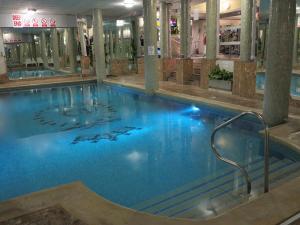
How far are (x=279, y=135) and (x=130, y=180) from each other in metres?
2.42

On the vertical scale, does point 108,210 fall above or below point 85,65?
below

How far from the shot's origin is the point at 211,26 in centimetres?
846

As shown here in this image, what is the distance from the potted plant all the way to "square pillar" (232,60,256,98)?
0.33 metres

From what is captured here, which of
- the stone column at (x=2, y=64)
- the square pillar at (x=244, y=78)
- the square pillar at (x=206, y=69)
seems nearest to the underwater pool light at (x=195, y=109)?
the square pillar at (x=244, y=78)

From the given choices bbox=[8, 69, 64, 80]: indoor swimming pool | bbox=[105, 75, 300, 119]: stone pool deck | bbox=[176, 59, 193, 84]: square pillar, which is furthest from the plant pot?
bbox=[8, 69, 64, 80]: indoor swimming pool

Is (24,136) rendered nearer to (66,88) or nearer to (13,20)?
(66,88)

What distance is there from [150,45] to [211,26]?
181 centimetres

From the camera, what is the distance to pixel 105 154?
465cm

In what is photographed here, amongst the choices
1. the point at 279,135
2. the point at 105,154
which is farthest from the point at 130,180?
the point at 279,135

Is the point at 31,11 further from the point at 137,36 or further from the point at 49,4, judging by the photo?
the point at 137,36

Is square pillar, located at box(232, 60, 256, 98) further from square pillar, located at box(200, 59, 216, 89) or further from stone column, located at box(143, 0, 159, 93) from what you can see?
stone column, located at box(143, 0, 159, 93)

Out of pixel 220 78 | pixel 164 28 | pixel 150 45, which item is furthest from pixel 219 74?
pixel 164 28

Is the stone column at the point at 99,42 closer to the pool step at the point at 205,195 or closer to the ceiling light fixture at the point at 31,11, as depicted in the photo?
the ceiling light fixture at the point at 31,11

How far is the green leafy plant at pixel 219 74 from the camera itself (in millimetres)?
8078
